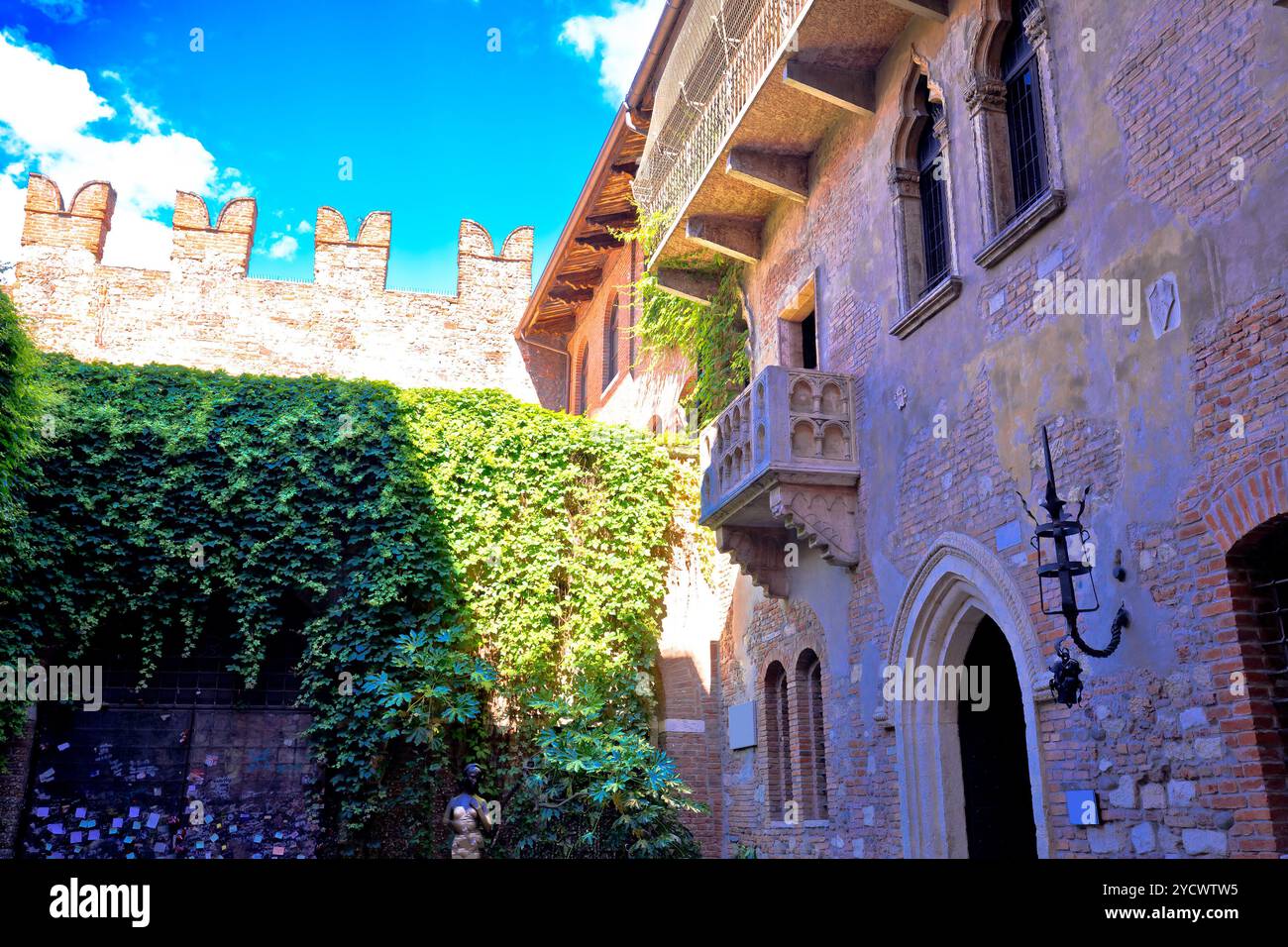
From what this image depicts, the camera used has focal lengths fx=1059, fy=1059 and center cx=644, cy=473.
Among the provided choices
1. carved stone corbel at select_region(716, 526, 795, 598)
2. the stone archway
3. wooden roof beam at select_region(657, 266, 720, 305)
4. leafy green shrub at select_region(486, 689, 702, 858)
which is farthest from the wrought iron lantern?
wooden roof beam at select_region(657, 266, 720, 305)

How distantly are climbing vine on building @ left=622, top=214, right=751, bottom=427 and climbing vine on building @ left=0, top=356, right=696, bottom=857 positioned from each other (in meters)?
1.55

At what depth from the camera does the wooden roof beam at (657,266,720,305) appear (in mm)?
13438

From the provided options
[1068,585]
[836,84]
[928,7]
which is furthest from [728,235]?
[1068,585]

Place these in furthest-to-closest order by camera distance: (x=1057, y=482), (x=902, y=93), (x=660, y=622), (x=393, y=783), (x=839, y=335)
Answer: (x=660, y=622)
(x=393, y=783)
(x=839, y=335)
(x=902, y=93)
(x=1057, y=482)

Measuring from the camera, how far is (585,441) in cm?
1334

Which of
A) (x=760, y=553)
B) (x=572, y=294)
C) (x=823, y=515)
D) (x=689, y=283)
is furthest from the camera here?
(x=572, y=294)

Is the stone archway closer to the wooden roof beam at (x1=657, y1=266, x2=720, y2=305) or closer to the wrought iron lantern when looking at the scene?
the wrought iron lantern

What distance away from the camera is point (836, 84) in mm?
9820

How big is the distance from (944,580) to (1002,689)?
121cm

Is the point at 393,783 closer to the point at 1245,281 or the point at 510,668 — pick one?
the point at 510,668

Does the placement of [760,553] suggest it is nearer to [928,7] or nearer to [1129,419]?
[1129,419]

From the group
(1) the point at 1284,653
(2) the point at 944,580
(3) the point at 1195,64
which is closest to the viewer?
(1) the point at 1284,653

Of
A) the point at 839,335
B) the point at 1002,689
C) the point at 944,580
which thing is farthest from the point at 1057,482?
the point at 839,335

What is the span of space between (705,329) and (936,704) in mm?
6566
